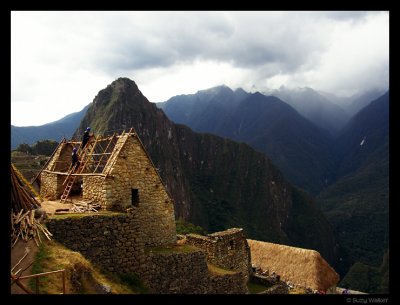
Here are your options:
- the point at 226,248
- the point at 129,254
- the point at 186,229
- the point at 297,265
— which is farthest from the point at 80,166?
the point at 186,229

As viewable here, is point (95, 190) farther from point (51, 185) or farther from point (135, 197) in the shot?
point (51, 185)

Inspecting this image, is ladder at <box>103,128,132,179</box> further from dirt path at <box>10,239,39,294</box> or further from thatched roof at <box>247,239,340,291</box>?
thatched roof at <box>247,239,340,291</box>

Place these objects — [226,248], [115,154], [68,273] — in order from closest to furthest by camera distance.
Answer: [68,273] → [115,154] → [226,248]

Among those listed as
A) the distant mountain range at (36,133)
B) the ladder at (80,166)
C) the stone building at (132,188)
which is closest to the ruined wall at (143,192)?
the stone building at (132,188)

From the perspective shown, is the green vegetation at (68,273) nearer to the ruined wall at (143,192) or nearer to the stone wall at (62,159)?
the ruined wall at (143,192)

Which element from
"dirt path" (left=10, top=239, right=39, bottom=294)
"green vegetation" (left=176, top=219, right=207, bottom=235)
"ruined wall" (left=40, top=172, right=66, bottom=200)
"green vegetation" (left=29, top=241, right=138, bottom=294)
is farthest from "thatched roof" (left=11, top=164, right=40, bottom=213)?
"green vegetation" (left=176, top=219, right=207, bottom=235)
